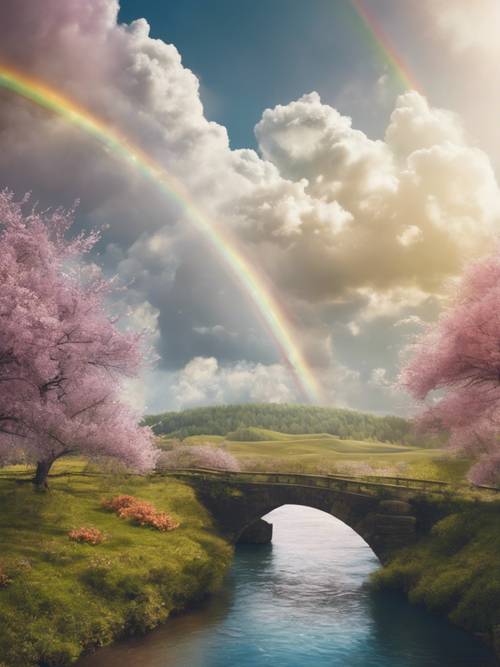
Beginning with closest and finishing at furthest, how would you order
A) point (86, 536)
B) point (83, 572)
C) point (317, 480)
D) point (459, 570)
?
A: point (83, 572), point (459, 570), point (86, 536), point (317, 480)

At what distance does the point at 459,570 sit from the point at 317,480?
1573 cm

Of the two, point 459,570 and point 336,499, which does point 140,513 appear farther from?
point 459,570

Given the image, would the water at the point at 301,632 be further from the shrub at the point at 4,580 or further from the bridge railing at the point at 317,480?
the bridge railing at the point at 317,480

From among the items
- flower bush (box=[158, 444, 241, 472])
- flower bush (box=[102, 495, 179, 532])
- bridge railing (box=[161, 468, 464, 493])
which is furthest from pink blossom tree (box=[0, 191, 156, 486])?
flower bush (box=[158, 444, 241, 472])

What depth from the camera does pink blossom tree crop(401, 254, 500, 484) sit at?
1283 inches

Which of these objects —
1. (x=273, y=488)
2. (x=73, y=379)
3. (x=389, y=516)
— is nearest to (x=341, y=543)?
(x=273, y=488)

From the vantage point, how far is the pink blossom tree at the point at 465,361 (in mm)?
32594

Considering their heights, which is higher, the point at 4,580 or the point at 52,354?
the point at 52,354

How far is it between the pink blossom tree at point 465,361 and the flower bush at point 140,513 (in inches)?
801

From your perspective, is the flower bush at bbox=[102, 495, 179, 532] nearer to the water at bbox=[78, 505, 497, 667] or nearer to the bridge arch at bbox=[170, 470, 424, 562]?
the water at bbox=[78, 505, 497, 667]

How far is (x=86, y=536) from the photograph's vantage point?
114 feet

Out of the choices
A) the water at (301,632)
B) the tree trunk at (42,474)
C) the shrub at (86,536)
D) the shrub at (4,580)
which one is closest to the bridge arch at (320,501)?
the water at (301,632)

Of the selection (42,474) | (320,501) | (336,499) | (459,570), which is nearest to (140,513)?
(42,474)

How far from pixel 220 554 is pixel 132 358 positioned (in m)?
17.1
